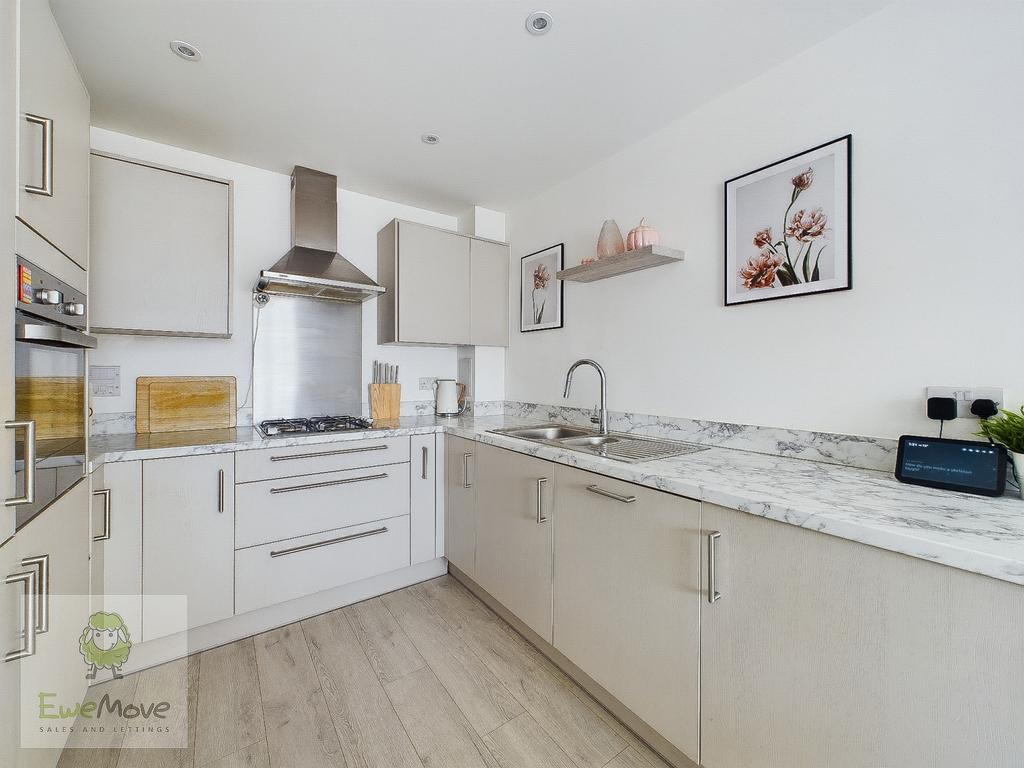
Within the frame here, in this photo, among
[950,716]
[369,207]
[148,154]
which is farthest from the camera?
[369,207]

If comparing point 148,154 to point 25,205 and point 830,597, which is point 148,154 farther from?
point 830,597

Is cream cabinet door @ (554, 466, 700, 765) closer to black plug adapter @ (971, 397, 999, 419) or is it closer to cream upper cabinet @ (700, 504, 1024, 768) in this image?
cream upper cabinet @ (700, 504, 1024, 768)

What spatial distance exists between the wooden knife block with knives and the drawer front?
20.7 inches

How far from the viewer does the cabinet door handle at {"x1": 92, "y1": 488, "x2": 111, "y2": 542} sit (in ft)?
5.24

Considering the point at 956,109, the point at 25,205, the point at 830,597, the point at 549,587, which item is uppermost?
the point at 956,109

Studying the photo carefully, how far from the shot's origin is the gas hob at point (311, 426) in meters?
2.13

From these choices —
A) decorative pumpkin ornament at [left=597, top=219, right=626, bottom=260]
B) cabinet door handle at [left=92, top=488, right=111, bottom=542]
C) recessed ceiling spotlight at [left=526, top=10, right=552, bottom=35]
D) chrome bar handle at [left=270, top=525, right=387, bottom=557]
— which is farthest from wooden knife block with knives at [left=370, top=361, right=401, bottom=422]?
recessed ceiling spotlight at [left=526, top=10, right=552, bottom=35]

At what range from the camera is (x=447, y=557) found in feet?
8.21

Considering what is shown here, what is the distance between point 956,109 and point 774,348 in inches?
32.5

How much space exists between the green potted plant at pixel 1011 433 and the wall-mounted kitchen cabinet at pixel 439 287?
235cm

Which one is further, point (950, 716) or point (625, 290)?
point (625, 290)

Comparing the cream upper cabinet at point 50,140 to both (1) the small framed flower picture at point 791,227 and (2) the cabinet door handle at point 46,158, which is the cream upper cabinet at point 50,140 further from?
(1) the small framed flower picture at point 791,227

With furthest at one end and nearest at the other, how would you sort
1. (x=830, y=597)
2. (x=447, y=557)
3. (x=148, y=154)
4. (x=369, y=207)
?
(x=369, y=207) → (x=447, y=557) → (x=148, y=154) → (x=830, y=597)

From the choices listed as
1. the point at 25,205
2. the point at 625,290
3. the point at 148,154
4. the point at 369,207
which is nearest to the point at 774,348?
the point at 625,290
